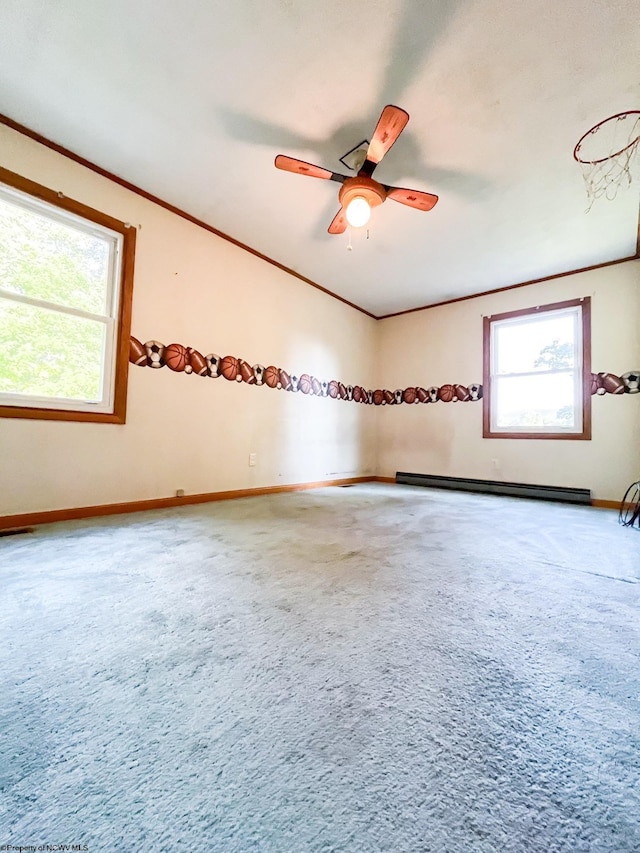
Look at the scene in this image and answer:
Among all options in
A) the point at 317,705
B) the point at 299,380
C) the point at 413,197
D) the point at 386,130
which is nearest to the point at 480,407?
the point at 299,380

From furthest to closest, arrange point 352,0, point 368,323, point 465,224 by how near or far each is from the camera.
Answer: point 368,323
point 465,224
point 352,0

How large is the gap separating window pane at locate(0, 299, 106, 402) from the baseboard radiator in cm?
364

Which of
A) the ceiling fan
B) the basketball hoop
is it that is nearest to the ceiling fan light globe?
the ceiling fan

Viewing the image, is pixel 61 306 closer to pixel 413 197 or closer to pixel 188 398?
pixel 188 398

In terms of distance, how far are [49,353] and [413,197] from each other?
2.49 m

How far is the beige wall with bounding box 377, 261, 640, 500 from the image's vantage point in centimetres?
321

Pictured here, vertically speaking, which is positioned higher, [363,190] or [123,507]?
[363,190]

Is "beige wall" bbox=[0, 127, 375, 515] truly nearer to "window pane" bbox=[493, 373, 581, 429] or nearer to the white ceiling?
the white ceiling

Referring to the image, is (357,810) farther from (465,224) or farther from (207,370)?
(465,224)

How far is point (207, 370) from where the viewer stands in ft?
9.65

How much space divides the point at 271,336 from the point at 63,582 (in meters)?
2.77

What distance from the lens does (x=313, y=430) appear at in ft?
13.1

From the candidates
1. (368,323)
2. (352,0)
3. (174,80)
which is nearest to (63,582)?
(174,80)

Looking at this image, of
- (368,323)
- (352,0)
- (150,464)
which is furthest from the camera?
(368,323)
